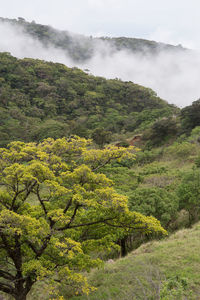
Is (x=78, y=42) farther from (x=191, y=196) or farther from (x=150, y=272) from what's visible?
(x=150, y=272)

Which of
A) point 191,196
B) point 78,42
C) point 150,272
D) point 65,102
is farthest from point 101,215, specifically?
point 78,42

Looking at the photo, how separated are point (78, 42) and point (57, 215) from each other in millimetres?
138768

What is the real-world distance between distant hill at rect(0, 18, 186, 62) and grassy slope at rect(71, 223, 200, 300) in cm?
12250

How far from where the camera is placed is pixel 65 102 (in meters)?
58.4

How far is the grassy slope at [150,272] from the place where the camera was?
744cm

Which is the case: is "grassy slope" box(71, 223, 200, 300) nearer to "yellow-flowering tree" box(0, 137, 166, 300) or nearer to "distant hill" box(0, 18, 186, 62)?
"yellow-flowering tree" box(0, 137, 166, 300)

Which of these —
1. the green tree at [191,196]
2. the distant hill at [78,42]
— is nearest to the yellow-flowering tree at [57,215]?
the green tree at [191,196]

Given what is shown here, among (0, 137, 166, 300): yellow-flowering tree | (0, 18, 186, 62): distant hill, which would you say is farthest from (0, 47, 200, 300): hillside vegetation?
(0, 18, 186, 62): distant hill

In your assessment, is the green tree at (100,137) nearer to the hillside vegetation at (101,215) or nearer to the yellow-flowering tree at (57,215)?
the hillside vegetation at (101,215)

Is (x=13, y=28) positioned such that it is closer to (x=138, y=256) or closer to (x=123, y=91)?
(x=123, y=91)

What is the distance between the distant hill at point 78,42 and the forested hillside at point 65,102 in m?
61.0

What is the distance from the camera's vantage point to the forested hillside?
47.5 m

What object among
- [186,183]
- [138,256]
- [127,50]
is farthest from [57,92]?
[127,50]

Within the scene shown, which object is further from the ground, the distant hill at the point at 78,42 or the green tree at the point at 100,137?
the distant hill at the point at 78,42
